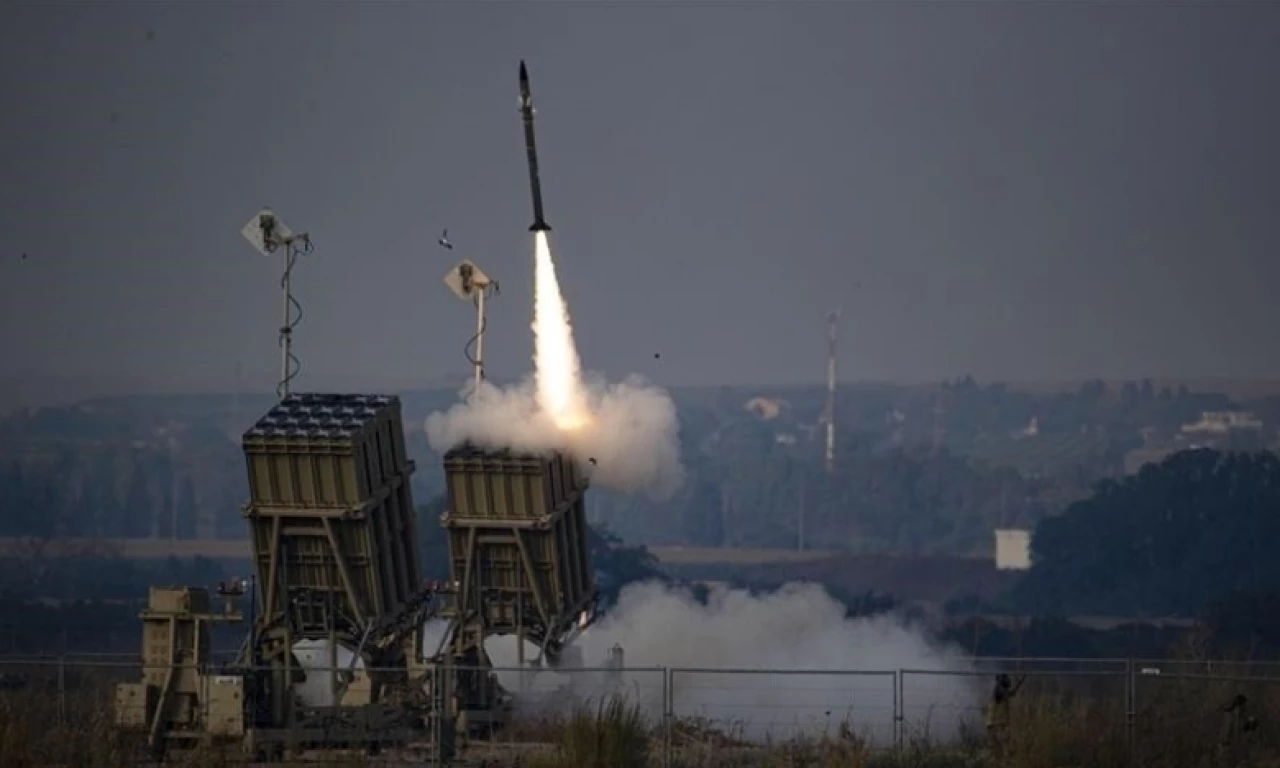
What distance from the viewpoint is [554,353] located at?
48.9 metres

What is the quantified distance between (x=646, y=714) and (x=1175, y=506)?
57.2 meters

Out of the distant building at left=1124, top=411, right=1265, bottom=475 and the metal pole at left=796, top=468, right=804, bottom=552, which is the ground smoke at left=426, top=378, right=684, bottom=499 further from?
→ the distant building at left=1124, top=411, right=1265, bottom=475

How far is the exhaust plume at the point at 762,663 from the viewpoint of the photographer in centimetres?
4569

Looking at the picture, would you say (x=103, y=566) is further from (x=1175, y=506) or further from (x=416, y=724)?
(x=416, y=724)

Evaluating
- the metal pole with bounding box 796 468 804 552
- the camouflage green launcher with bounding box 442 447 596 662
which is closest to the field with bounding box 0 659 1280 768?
the camouflage green launcher with bounding box 442 447 596 662

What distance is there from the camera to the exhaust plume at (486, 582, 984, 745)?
150ft

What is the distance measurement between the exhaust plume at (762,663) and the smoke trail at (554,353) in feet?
12.2

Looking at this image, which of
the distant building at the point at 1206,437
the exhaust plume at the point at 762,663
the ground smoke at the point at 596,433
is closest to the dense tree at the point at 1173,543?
→ the distant building at the point at 1206,437

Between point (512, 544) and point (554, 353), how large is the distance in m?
5.42

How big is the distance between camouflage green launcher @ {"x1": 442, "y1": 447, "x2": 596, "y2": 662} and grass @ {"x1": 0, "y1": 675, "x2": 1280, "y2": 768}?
2824 mm

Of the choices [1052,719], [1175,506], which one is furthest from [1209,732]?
[1175,506]

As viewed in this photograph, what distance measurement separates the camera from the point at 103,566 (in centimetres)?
9562

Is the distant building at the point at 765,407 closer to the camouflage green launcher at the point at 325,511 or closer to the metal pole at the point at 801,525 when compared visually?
the metal pole at the point at 801,525

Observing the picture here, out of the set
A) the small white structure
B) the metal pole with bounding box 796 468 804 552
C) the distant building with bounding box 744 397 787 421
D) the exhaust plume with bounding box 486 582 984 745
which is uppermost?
the distant building with bounding box 744 397 787 421
